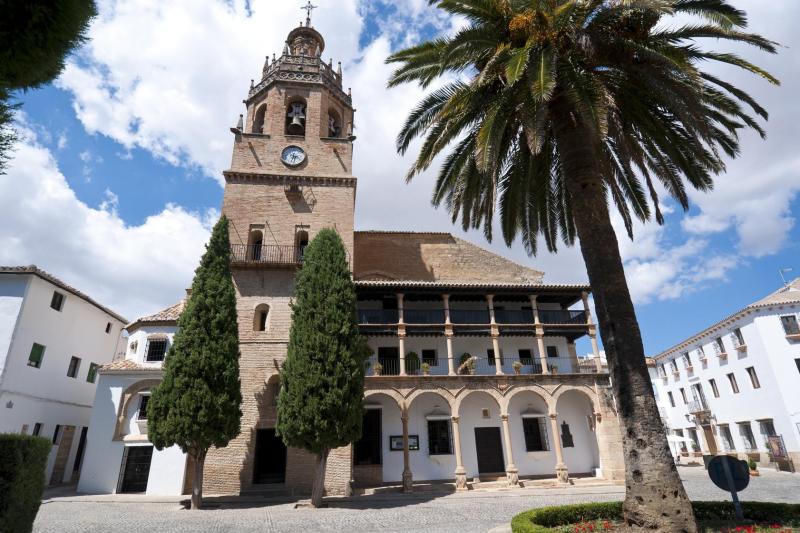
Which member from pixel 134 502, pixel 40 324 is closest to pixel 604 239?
pixel 134 502

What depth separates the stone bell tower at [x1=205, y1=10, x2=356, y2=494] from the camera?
1739 centimetres

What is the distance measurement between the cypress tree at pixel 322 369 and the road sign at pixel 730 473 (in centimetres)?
1044

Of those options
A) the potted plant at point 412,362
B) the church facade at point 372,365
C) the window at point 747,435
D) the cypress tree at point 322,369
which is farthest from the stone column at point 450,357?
the window at point 747,435

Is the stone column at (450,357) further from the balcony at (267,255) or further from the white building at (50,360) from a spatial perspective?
the white building at (50,360)

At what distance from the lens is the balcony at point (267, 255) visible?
20.1 metres

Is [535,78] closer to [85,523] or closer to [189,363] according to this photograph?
[189,363]

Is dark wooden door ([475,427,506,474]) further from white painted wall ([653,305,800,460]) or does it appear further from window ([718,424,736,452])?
window ([718,424,736,452])

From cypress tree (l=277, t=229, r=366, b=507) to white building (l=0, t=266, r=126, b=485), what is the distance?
11.7m

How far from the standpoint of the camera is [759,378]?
2559 cm

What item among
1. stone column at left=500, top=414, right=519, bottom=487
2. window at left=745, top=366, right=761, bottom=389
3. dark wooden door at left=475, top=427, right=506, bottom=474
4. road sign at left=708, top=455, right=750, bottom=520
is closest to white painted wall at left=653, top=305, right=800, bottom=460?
window at left=745, top=366, right=761, bottom=389

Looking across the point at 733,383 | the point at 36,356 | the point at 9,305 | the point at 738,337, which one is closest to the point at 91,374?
the point at 36,356

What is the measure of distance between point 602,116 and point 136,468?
2025 cm

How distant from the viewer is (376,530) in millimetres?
10789

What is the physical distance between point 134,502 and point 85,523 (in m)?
3.96
